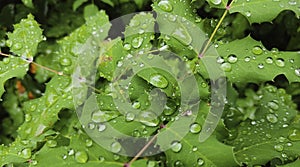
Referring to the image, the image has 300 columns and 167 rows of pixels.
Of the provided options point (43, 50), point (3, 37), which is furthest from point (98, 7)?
point (3, 37)


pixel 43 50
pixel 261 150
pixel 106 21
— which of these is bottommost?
pixel 43 50

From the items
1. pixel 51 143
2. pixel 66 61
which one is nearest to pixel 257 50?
pixel 51 143

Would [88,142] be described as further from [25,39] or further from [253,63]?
[25,39]

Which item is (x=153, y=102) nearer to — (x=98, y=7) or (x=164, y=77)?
(x=164, y=77)

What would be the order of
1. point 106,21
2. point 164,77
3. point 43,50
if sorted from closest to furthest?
point 164,77
point 106,21
point 43,50

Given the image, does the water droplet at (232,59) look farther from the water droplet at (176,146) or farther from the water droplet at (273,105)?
the water droplet at (273,105)

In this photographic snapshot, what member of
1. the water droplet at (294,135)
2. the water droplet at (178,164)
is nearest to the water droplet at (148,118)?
the water droplet at (178,164)
